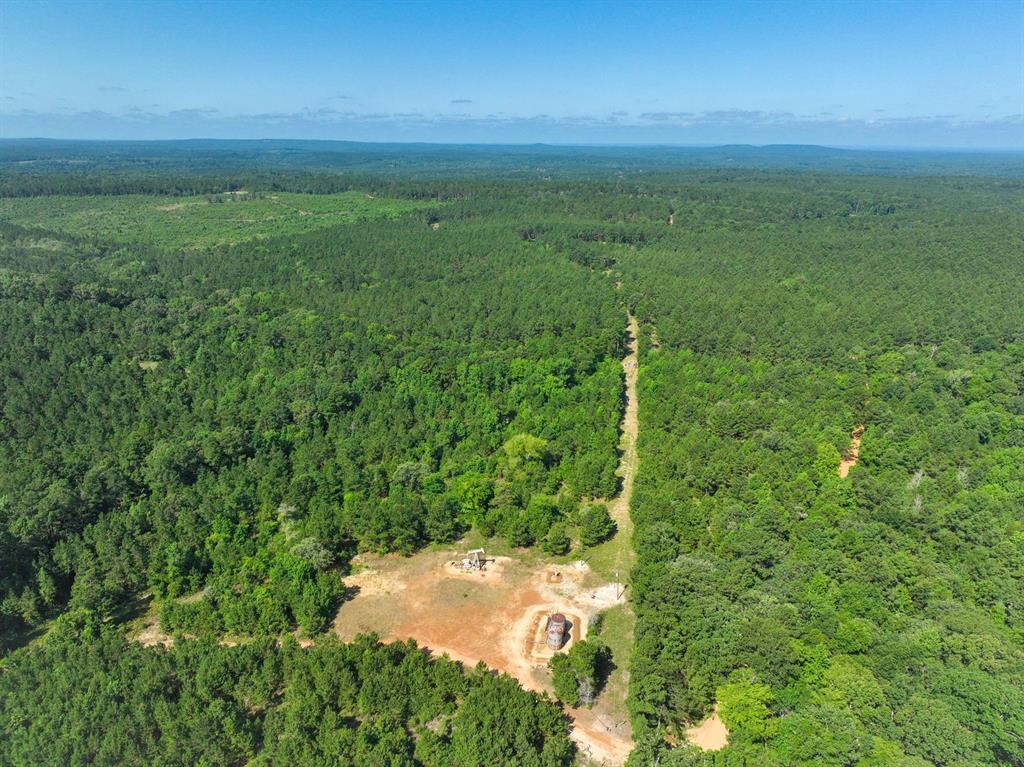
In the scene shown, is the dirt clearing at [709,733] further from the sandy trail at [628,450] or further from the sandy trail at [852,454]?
the sandy trail at [852,454]

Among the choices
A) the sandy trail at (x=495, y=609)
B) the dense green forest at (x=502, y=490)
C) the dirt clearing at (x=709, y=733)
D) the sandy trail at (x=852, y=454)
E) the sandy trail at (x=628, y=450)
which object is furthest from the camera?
the sandy trail at (x=852, y=454)

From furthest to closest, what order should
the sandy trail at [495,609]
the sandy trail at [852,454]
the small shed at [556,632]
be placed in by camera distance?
the sandy trail at [852,454]
the small shed at [556,632]
the sandy trail at [495,609]

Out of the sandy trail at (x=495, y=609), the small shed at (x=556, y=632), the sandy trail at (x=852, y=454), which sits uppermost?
the sandy trail at (x=852, y=454)

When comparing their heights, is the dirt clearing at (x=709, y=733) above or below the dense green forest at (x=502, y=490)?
below

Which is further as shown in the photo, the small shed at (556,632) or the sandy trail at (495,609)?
the small shed at (556,632)

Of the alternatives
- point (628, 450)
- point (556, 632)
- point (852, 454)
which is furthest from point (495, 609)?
point (852, 454)

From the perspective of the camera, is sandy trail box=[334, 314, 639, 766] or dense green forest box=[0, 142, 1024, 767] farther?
sandy trail box=[334, 314, 639, 766]

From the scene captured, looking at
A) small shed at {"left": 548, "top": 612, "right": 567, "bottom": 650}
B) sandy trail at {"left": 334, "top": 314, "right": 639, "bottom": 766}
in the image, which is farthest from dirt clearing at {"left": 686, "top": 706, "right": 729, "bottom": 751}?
small shed at {"left": 548, "top": 612, "right": 567, "bottom": 650}

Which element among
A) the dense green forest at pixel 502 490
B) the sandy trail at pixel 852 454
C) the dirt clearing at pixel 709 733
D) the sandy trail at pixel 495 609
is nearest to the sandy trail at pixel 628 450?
the sandy trail at pixel 495 609

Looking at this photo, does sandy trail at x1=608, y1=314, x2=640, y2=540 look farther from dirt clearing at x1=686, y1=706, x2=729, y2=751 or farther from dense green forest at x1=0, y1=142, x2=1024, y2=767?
dirt clearing at x1=686, y1=706, x2=729, y2=751
